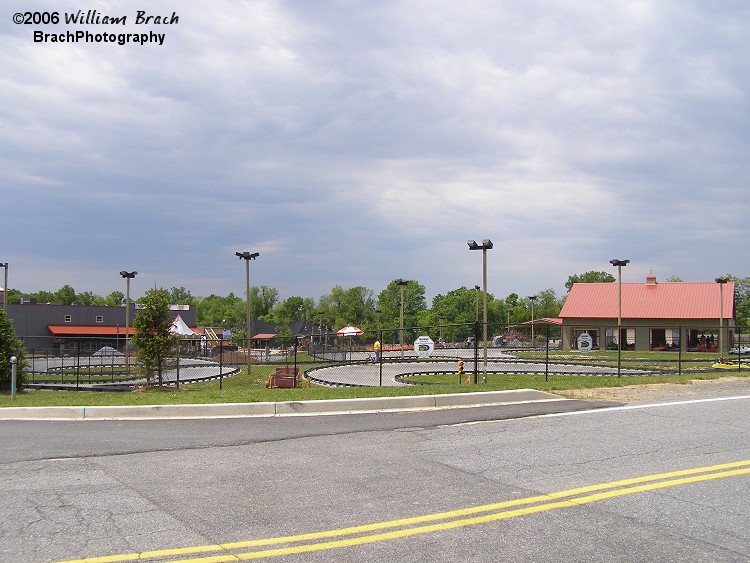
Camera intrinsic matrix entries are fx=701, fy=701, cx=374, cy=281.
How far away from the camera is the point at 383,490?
23.5 feet

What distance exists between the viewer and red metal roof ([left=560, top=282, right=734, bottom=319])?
61.4 metres

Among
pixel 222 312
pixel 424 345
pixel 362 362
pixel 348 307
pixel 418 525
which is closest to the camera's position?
pixel 418 525

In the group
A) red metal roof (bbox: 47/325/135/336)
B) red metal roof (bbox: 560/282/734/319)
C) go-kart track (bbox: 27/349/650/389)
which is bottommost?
go-kart track (bbox: 27/349/650/389)

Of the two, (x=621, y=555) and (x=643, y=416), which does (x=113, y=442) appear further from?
(x=643, y=416)

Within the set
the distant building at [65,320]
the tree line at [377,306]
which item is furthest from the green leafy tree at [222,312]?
the distant building at [65,320]

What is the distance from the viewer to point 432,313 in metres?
111

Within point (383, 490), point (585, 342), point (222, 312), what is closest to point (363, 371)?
point (585, 342)

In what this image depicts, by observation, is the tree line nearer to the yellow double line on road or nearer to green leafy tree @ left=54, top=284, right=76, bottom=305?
green leafy tree @ left=54, top=284, right=76, bottom=305

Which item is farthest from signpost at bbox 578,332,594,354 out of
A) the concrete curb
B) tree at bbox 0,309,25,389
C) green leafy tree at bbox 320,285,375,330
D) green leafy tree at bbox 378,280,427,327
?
green leafy tree at bbox 320,285,375,330

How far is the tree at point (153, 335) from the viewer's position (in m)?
23.5

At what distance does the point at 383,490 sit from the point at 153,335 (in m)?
18.2

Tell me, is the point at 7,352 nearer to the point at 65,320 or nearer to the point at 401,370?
the point at 401,370

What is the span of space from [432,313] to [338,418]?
99225 mm

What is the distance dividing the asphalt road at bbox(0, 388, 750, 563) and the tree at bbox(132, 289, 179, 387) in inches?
482
